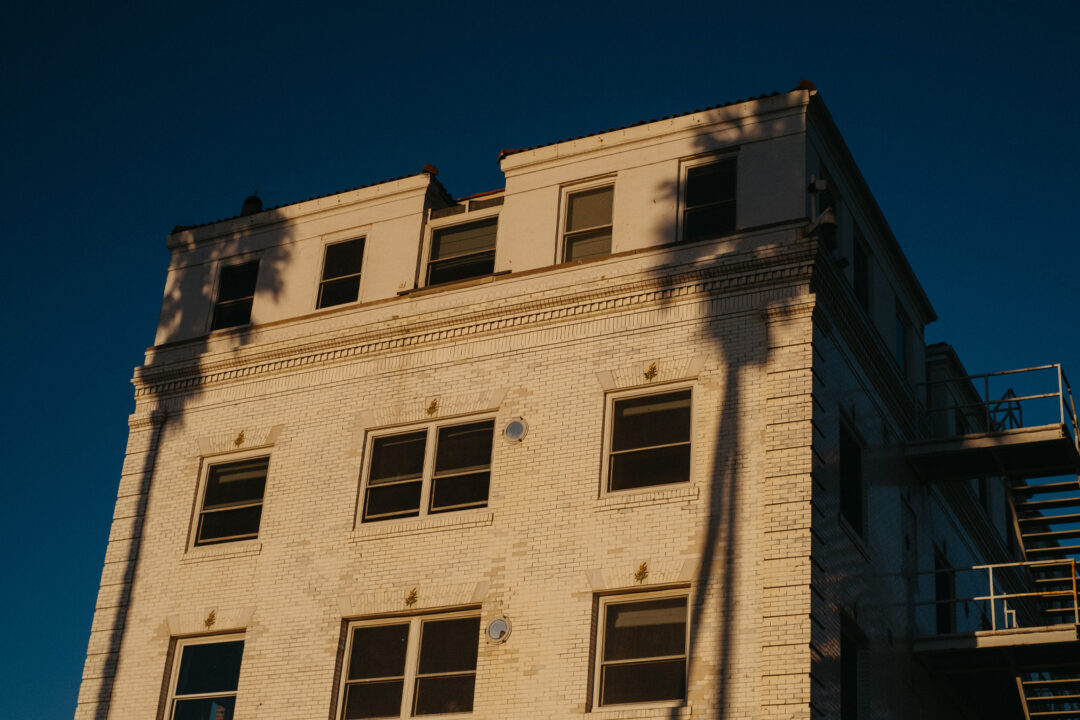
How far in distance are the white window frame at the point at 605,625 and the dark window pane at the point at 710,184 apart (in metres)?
6.85

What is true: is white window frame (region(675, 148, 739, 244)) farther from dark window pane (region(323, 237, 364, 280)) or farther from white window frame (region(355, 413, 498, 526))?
dark window pane (region(323, 237, 364, 280))

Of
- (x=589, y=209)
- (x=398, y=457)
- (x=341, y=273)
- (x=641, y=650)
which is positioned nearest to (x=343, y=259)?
(x=341, y=273)

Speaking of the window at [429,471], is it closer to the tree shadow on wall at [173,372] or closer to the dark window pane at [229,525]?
the dark window pane at [229,525]

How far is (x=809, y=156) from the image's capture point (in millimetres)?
22734

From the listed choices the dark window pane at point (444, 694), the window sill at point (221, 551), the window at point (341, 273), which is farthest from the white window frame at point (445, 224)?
the dark window pane at point (444, 694)

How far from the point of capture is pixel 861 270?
2516 centimetres

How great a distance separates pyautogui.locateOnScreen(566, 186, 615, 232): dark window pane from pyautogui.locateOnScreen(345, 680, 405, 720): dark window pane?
8.33 metres

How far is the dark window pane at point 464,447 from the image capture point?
73.6 ft

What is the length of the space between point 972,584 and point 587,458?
12.3 m

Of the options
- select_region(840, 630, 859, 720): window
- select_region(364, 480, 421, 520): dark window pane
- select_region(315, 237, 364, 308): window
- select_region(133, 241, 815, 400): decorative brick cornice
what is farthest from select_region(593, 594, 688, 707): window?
select_region(315, 237, 364, 308): window

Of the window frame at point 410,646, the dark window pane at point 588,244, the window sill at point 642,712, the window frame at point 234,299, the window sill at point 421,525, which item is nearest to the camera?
the window sill at point 642,712

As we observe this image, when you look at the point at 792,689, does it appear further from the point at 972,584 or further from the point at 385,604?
the point at 972,584

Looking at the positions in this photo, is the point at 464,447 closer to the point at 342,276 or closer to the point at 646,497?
the point at 646,497

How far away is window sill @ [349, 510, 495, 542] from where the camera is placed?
853 inches
